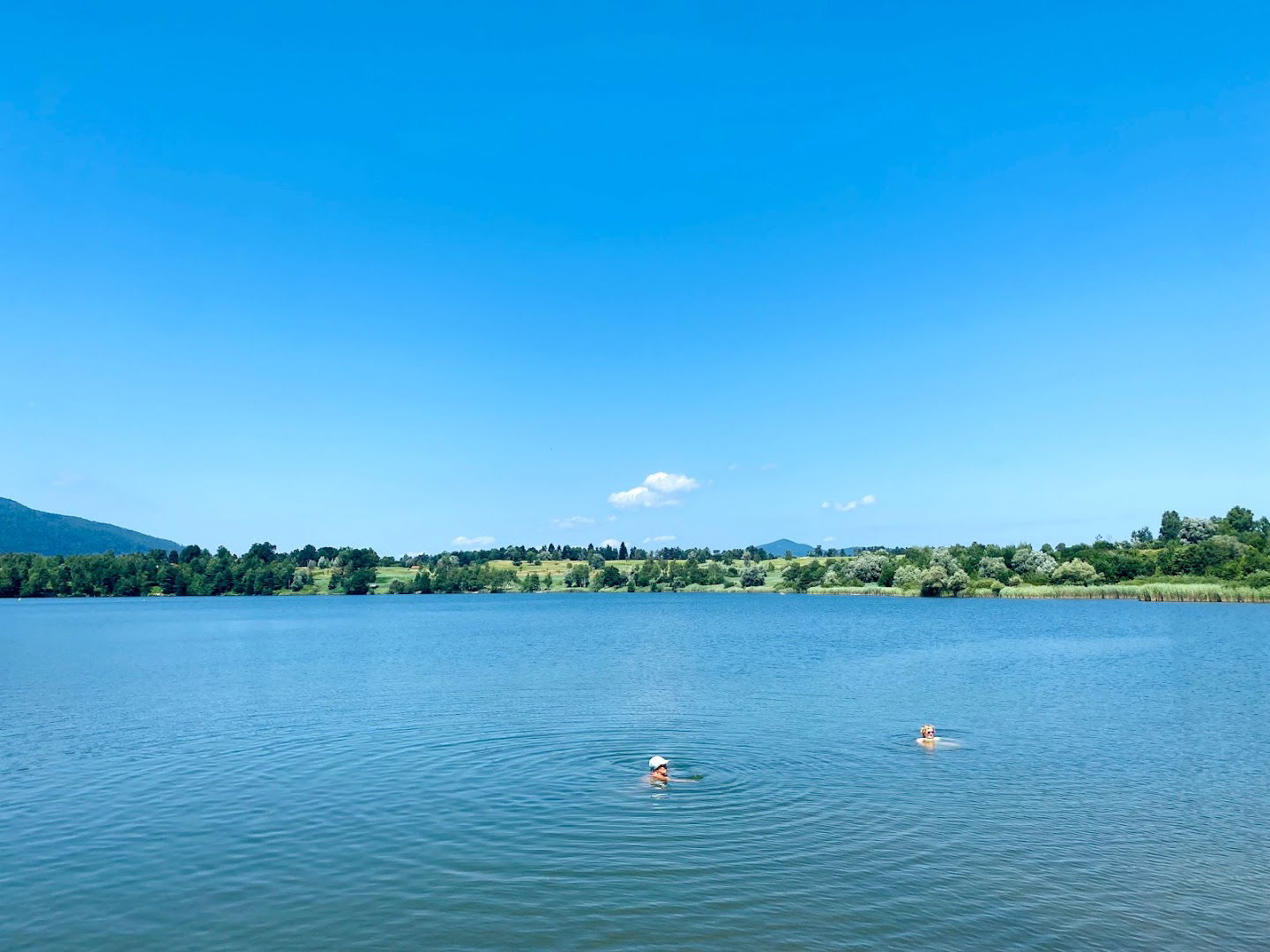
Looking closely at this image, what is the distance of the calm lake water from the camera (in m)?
16.8

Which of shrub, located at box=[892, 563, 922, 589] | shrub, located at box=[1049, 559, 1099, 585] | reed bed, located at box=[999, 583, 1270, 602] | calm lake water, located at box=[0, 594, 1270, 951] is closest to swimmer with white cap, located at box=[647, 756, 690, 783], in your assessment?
calm lake water, located at box=[0, 594, 1270, 951]

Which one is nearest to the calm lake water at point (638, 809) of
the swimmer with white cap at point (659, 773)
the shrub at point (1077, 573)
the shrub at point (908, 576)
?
the swimmer with white cap at point (659, 773)

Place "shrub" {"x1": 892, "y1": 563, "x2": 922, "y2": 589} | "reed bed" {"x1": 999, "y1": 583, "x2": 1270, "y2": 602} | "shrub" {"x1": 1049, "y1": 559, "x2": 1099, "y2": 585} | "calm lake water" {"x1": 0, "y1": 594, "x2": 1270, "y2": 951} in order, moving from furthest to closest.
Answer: "shrub" {"x1": 892, "y1": 563, "x2": 922, "y2": 589}, "shrub" {"x1": 1049, "y1": 559, "x2": 1099, "y2": 585}, "reed bed" {"x1": 999, "y1": 583, "x2": 1270, "y2": 602}, "calm lake water" {"x1": 0, "y1": 594, "x2": 1270, "y2": 951}

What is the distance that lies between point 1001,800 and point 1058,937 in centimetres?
977

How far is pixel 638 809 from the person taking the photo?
959 inches

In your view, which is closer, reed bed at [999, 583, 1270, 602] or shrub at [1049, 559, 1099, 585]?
reed bed at [999, 583, 1270, 602]

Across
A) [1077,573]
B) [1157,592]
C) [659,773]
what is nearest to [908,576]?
[1077,573]

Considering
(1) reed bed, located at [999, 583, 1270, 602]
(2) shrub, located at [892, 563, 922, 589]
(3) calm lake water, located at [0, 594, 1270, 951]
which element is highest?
(2) shrub, located at [892, 563, 922, 589]

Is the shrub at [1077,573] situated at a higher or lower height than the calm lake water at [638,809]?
higher

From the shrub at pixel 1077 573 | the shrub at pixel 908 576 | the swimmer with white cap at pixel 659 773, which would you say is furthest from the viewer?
the shrub at pixel 908 576

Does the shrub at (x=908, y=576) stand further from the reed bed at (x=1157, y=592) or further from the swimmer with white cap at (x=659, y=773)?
the swimmer with white cap at (x=659, y=773)

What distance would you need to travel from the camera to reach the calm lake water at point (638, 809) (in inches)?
659

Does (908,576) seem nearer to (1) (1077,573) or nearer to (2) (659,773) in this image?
(1) (1077,573)

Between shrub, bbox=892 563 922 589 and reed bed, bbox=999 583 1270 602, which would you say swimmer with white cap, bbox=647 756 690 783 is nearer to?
reed bed, bbox=999 583 1270 602
